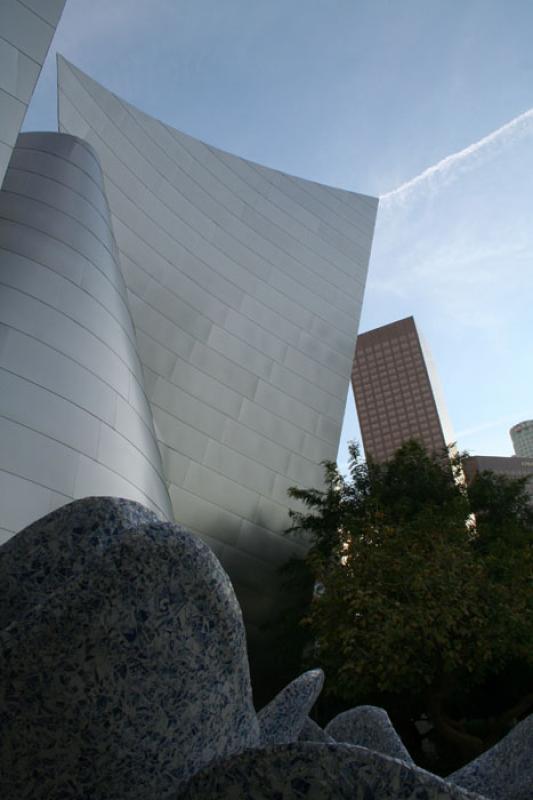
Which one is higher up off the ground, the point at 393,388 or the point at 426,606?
the point at 393,388

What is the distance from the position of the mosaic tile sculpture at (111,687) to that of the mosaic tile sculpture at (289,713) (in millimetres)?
1721

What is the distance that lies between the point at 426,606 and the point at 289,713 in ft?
33.8

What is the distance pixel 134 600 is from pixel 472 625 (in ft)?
42.1

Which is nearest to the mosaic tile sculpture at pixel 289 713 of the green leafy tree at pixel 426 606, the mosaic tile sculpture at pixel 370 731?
the mosaic tile sculpture at pixel 370 731

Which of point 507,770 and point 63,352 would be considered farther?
point 63,352

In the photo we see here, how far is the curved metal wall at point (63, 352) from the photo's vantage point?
32.3 ft

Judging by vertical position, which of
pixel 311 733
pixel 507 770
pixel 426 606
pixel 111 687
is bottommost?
pixel 507 770

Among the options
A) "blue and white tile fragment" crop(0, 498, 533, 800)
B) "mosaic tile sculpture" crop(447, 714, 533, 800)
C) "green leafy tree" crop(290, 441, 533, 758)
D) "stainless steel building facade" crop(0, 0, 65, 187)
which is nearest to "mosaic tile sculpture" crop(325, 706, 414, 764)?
"mosaic tile sculpture" crop(447, 714, 533, 800)

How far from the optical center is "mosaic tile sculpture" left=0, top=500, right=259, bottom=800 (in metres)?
2.01

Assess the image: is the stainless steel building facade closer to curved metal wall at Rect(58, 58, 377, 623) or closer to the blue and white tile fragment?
curved metal wall at Rect(58, 58, 377, 623)

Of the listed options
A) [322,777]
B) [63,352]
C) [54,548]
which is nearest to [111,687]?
[322,777]

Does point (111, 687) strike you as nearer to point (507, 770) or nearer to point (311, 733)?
point (311, 733)

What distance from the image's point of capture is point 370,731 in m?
6.42

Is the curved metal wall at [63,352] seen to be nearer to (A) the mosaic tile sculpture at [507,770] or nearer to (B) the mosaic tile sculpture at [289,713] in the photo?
(B) the mosaic tile sculpture at [289,713]
